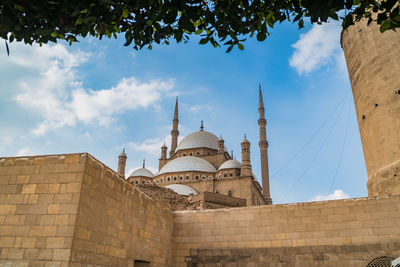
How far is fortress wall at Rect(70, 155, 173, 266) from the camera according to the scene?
525cm

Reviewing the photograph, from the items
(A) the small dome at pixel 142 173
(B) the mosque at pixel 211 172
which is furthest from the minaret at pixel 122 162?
(A) the small dome at pixel 142 173

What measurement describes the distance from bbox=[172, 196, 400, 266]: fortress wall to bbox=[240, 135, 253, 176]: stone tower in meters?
24.5

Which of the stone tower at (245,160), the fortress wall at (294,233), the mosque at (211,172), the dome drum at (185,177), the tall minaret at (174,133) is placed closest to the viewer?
the fortress wall at (294,233)

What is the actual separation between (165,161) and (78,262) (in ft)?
126

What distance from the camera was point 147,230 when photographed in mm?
7512

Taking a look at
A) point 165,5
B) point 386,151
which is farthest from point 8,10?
point 386,151

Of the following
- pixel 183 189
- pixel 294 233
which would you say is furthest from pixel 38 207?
pixel 183 189

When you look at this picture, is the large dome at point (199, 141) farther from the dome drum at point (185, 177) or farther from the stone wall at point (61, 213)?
the stone wall at point (61, 213)

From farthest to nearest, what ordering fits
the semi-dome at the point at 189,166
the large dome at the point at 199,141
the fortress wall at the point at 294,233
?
1. the large dome at the point at 199,141
2. the semi-dome at the point at 189,166
3. the fortress wall at the point at 294,233

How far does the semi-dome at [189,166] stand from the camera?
3659 centimetres

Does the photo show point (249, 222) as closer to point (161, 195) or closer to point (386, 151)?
point (386, 151)

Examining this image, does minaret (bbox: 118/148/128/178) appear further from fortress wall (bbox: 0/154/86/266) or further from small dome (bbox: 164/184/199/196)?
fortress wall (bbox: 0/154/86/266)

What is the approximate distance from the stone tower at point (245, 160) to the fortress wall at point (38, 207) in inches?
1121

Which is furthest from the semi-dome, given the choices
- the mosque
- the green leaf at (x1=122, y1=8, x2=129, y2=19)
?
the green leaf at (x1=122, y1=8, x2=129, y2=19)
